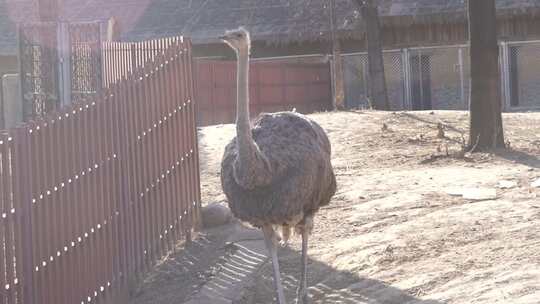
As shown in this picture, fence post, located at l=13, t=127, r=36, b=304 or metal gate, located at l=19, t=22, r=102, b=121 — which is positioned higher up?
metal gate, located at l=19, t=22, r=102, b=121

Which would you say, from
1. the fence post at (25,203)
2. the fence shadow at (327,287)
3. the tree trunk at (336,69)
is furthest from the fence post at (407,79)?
the fence post at (25,203)

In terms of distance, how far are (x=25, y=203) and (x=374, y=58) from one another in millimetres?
17402

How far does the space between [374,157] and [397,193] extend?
2448 millimetres

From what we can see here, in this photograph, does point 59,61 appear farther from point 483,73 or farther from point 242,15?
point 242,15

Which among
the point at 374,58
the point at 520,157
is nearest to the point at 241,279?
the point at 520,157

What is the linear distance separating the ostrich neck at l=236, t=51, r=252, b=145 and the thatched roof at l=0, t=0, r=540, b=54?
18932mm

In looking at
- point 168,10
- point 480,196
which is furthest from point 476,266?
point 168,10

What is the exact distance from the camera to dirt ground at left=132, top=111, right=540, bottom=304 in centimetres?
696

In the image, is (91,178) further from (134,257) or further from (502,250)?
(502,250)

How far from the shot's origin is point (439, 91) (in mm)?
24609

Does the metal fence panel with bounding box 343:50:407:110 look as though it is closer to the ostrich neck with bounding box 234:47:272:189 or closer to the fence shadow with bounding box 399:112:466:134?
the fence shadow with bounding box 399:112:466:134

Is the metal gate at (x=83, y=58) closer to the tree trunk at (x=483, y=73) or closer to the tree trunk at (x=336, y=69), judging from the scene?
the tree trunk at (x=483, y=73)

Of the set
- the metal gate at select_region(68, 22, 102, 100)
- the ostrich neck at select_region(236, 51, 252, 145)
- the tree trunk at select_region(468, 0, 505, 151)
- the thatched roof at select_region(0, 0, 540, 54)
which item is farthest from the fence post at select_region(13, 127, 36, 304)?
the thatched roof at select_region(0, 0, 540, 54)

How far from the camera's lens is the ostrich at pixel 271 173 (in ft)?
22.7
